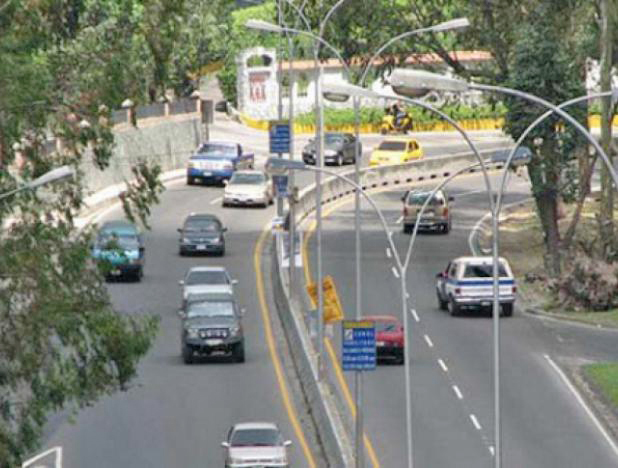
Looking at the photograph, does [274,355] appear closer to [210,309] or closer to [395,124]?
[210,309]

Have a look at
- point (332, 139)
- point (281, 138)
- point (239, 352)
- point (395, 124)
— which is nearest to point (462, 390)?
point (239, 352)

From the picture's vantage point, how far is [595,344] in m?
67.6

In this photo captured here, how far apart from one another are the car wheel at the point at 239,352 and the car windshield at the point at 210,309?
1.01 m

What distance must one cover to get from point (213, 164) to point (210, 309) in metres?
37.7

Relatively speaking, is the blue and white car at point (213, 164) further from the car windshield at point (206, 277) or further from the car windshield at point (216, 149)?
the car windshield at point (206, 277)

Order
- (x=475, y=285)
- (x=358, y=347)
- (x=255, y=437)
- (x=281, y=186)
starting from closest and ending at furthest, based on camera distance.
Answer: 1. (x=358, y=347)
2. (x=255, y=437)
3. (x=475, y=285)
4. (x=281, y=186)

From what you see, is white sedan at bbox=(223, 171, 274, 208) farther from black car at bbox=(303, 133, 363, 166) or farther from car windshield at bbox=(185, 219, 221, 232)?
black car at bbox=(303, 133, 363, 166)

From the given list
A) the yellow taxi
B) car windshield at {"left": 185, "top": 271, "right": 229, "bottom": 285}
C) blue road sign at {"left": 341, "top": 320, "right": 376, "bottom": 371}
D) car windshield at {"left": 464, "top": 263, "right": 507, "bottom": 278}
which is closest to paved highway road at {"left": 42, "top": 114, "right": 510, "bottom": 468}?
car windshield at {"left": 185, "top": 271, "right": 229, "bottom": 285}

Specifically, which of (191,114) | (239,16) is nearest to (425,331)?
(191,114)

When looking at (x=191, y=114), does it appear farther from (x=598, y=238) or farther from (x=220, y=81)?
(x=598, y=238)

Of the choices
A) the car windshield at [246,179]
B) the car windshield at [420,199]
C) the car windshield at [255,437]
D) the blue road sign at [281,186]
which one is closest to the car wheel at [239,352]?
the blue road sign at [281,186]

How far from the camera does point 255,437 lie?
51.5 metres

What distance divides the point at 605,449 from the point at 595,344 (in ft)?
46.1

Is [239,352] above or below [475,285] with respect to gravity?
below
